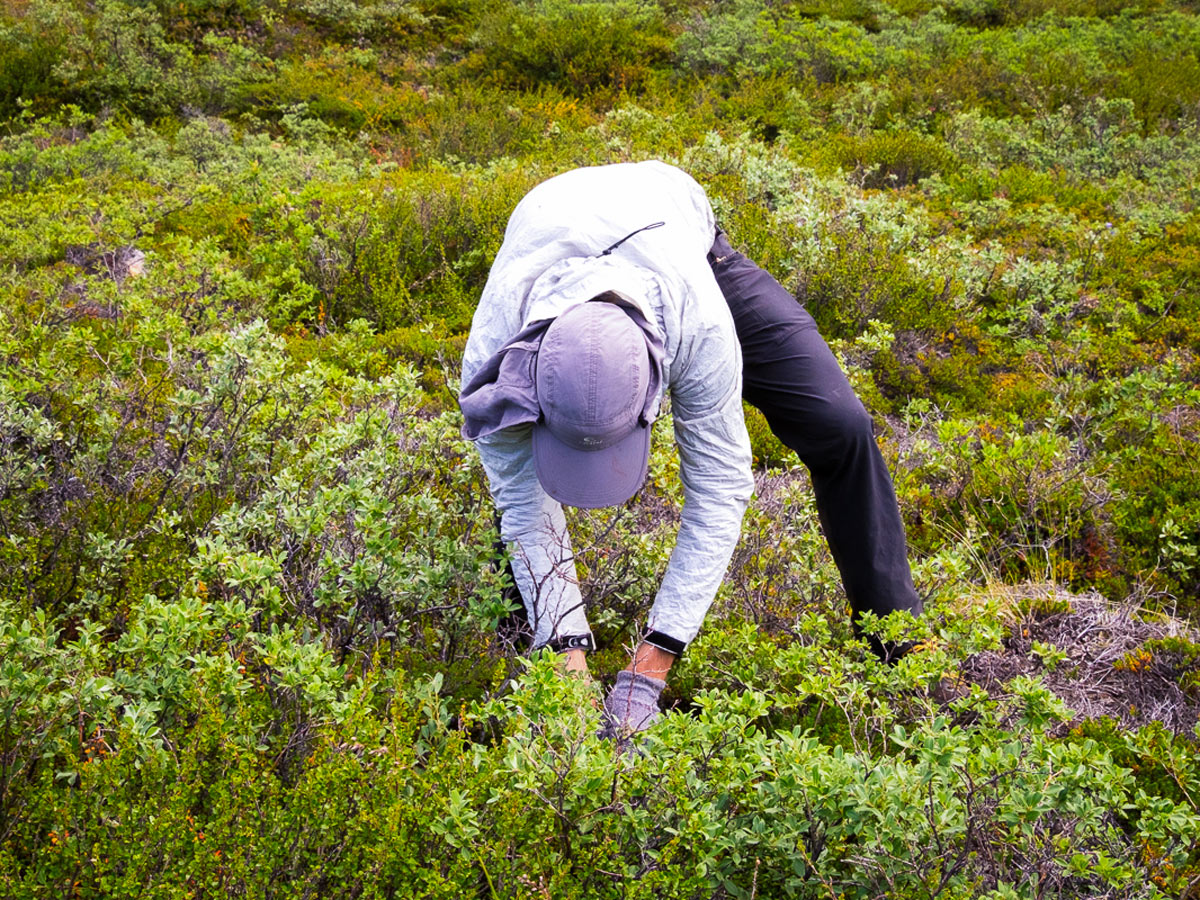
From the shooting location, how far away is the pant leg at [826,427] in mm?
2625

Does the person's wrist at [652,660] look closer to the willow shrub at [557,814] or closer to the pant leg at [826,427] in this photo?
the willow shrub at [557,814]

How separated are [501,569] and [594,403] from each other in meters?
0.86

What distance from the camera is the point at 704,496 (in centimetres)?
227

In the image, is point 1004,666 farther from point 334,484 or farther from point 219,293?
point 219,293

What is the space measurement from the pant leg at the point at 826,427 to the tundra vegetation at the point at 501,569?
23 cm

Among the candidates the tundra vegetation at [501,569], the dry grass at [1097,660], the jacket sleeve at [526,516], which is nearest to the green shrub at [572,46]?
the tundra vegetation at [501,569]

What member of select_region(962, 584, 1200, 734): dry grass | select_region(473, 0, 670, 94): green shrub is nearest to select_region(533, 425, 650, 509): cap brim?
select_region(962, 584, 1200, 734): dry grass

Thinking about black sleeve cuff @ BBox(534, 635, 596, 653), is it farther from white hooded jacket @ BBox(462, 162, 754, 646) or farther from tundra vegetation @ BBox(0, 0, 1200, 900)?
tundra vegetation @ BBox(0, 0, 1200, 900)

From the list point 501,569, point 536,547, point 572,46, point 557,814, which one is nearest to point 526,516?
point 536,547

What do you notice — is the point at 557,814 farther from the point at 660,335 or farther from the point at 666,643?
the point at 660,335

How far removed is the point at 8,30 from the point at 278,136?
386 centimetres

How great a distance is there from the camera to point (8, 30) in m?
10.5

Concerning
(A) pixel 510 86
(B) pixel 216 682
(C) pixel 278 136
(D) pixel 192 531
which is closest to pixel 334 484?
(D) pixel 192 531

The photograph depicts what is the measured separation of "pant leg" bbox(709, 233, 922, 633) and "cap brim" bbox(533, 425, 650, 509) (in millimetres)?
870
